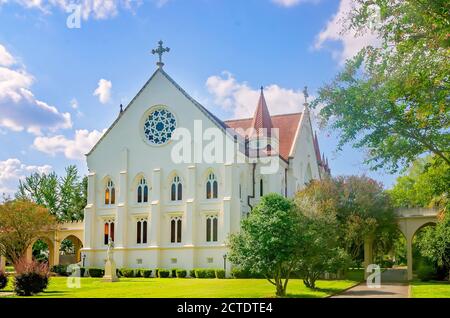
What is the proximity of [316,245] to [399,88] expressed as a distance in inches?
340

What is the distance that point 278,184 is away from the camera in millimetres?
48906

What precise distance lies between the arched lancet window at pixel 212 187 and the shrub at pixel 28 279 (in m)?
21.8

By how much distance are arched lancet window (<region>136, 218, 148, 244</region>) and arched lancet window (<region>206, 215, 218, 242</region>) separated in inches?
246

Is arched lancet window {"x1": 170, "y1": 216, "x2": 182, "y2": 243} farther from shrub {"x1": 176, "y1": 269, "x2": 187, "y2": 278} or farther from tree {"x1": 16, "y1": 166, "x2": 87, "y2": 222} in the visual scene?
tree {"x1": 16, "y1": 166, "x2": 87, "y2": 222}

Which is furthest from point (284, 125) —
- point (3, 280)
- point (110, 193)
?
point (3, 280)

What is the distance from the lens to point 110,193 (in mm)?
51156

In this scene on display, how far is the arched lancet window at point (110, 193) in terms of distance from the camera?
167 feet

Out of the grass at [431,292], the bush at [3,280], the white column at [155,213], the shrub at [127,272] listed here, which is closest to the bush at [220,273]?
the white column at [155,213]

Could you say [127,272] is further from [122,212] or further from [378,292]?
[378,292]

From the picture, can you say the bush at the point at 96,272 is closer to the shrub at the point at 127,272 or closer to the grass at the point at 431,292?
the shrub at the point at 127,272

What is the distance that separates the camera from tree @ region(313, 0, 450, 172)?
68.0 ft

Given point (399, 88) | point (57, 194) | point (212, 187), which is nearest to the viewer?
point (399, 88)

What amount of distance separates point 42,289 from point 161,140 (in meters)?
24.0
